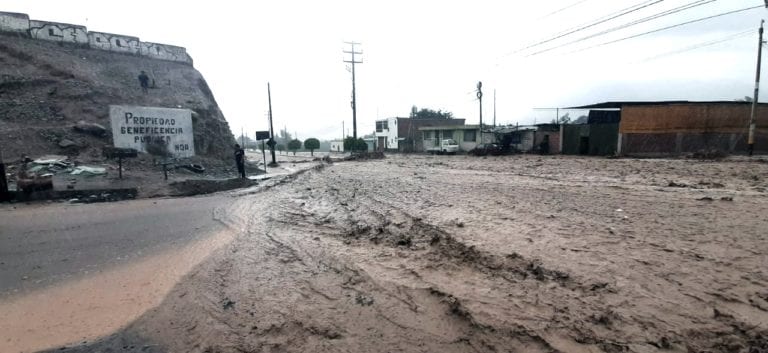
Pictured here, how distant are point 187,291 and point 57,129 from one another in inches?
746

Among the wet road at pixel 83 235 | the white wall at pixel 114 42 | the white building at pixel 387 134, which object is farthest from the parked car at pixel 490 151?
the white wall at pixel 114 42

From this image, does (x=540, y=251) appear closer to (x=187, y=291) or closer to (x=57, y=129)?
(x=187, y=291)

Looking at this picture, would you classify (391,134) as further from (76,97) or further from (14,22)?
(14,22)

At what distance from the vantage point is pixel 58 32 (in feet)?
83.0

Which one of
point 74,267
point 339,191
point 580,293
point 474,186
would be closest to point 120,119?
point 339,191

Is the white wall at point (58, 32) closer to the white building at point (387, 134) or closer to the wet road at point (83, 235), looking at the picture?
the wet road at point (83, 235)

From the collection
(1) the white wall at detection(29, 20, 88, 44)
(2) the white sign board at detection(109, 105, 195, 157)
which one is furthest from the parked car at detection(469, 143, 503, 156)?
(1) the white wall at detection(29, 20, 88, 44)

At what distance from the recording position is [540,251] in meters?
5.51

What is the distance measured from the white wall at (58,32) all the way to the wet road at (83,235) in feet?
66.4

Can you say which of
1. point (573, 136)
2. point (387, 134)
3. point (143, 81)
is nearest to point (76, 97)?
point (143, 81)

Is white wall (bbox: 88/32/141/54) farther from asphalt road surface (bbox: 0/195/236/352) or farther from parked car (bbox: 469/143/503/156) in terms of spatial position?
parked car (bbox: 469/143/503/156)

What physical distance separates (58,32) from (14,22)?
6.84ft

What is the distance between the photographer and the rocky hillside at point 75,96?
699 inches

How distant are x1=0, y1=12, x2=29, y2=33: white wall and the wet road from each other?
2016 cm
